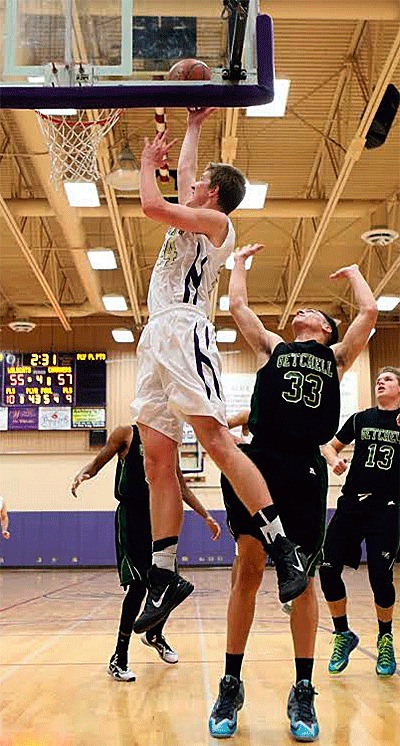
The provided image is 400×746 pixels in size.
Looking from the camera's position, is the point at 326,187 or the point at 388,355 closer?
the point at 326,187

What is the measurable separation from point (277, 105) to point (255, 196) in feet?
9.11

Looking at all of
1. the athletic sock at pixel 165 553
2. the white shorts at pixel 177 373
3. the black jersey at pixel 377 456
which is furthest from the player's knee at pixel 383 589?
the white shorts at pixel 177 373

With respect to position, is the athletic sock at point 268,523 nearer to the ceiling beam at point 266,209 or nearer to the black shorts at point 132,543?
the black shorts at point 132,543

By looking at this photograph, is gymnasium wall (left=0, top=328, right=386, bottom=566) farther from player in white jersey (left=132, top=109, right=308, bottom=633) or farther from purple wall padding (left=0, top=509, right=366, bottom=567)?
player in white jersey (left=132, top=109, right=308, bottom=633)

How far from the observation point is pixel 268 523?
13.0ft

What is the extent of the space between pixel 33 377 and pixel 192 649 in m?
15.0

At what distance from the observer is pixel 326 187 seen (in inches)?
598

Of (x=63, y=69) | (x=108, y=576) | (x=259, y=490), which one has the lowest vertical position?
(x=108, y=576)

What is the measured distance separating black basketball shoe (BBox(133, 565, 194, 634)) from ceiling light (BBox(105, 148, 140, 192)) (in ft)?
28.4

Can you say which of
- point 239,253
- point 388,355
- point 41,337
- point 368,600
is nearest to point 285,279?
point 388,355

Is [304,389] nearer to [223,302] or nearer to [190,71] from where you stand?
[190,71]

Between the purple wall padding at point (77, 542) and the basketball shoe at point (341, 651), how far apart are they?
15.8 m

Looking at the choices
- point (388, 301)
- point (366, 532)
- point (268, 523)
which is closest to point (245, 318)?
point (268, 523)

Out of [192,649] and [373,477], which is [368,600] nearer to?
[192,649]
